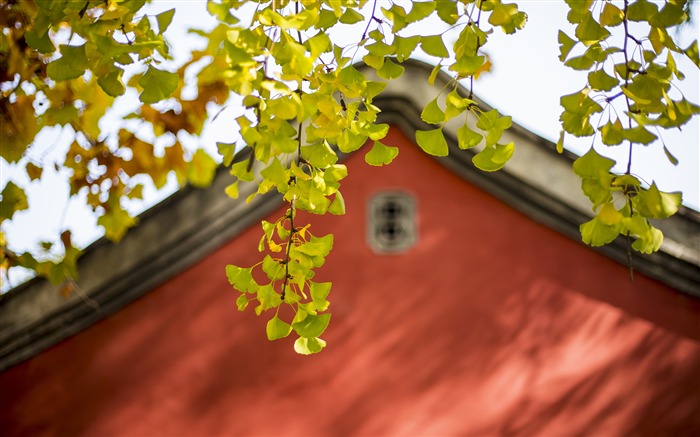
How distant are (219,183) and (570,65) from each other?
2.67m

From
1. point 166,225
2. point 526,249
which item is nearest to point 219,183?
point 166,225

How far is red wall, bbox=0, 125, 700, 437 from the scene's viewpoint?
4012 mm

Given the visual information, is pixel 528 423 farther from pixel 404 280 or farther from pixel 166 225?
pixel 166 225

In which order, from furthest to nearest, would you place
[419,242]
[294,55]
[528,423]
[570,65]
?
1. [419,242]
2. [528,423]
3. [570,65]
4. [294,55]

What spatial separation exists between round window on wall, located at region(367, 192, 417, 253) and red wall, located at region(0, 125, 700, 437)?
0.05 meters

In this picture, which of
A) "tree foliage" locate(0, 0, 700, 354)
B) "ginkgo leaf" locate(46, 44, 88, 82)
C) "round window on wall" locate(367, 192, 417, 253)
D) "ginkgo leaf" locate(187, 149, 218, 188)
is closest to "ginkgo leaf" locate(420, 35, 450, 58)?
"tree foliage" locate(0, 0, 700, 354)

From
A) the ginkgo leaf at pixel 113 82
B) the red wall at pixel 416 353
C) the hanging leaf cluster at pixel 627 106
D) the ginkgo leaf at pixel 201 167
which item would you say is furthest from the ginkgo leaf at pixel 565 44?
the red wall at pixel 416 353

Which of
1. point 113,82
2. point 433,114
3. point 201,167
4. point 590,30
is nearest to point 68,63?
point 113,82

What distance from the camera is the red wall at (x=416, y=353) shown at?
4.01 metres

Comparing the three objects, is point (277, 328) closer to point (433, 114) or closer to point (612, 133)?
point (433, 114)

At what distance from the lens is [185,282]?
4.25 meters

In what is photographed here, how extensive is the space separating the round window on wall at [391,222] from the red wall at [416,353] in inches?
2.0

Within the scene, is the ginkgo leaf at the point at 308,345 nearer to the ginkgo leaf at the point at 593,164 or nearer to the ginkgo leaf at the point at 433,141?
the ginkgo leaf at the point at 433,141

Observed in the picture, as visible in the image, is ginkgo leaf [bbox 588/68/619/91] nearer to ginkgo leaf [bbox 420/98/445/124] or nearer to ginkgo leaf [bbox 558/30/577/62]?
ginkgo leaf [bbox 558/30/577/62]
